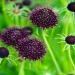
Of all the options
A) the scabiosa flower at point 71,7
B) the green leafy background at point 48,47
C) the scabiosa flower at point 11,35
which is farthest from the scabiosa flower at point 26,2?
the scabiosa flower at point 11,35

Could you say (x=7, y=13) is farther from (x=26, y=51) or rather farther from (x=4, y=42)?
(x=26, y=51)

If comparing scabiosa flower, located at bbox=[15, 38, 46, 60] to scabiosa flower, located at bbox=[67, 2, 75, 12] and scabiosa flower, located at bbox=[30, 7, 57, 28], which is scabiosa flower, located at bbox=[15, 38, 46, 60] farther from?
scabiosa flower, located at bbox=[67, 2, 75, 12]

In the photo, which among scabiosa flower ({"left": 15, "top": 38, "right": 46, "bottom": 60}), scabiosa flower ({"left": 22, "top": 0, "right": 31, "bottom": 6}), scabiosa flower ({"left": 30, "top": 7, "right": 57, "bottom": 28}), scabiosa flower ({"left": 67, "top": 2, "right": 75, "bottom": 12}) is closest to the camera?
scabiosa flower ({"left": 15, "top": 38, "right": 46, "bottom": 60})

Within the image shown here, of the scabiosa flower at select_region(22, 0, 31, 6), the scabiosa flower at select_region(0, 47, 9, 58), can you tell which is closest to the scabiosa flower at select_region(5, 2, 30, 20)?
the scabiosa flower at select_region(22, 0, 31, 6)


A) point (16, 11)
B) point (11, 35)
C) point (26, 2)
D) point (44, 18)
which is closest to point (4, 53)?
point (11, 35)

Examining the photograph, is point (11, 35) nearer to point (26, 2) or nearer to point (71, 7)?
point (71, 7)
